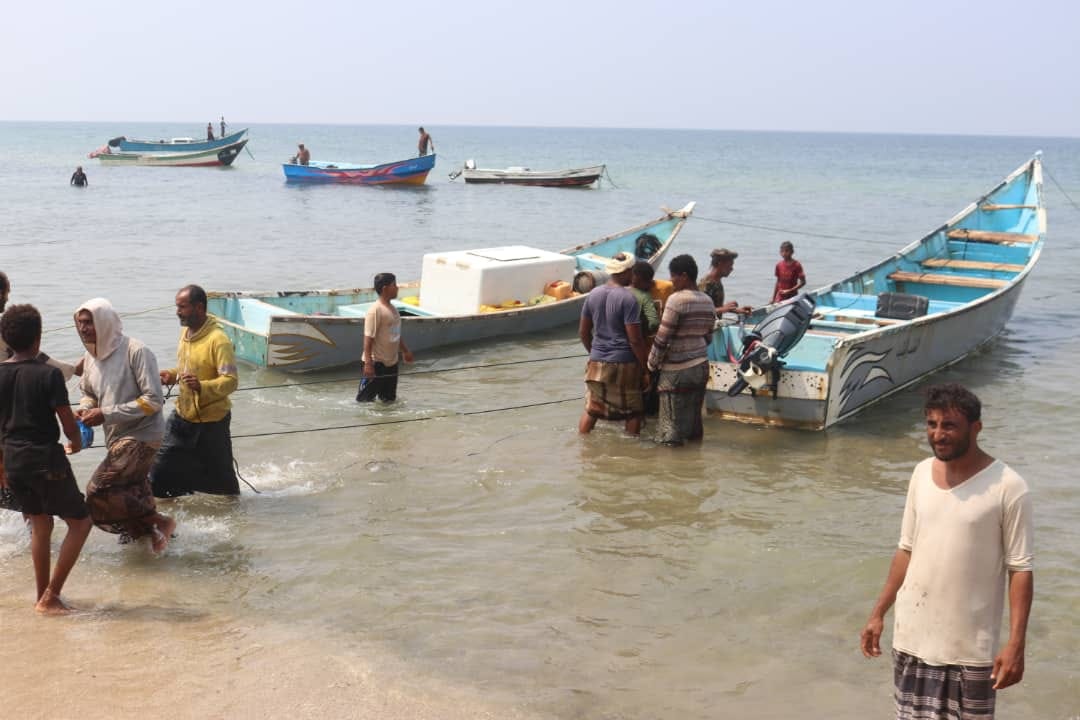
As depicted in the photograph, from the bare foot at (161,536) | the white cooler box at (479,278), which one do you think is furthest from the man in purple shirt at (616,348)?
the white cooler box at (479,278)

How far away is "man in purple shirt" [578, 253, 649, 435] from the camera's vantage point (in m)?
8.13

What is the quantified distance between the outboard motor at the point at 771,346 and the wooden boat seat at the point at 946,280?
16.3ft

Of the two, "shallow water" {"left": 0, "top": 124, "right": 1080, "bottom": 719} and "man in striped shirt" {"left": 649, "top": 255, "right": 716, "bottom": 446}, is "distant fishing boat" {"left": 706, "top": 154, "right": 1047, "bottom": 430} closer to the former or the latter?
"shallow water" {"left": 0, "top": 124, "right": 1080, "bottom": 719}

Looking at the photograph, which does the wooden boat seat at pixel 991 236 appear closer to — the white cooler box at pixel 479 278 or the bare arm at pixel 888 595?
the white cooler box at pixel 479 278

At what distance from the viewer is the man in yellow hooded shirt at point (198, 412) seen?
242 inches

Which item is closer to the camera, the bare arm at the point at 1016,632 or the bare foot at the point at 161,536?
the bare arm at the point at 1016,632

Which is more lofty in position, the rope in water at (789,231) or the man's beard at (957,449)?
the rope in water at (789,231)

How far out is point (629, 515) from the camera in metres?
7.32

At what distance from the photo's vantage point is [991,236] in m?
15.1

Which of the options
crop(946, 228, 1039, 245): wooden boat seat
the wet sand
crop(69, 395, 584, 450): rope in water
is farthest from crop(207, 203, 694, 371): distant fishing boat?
the wet sand

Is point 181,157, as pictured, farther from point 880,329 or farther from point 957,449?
point 957,449

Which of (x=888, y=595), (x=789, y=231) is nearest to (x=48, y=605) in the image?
A: (x=888, y=595)

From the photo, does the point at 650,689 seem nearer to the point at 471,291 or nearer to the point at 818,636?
the point at 818,636

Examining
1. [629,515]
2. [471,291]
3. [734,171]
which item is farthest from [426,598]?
[734,171]
